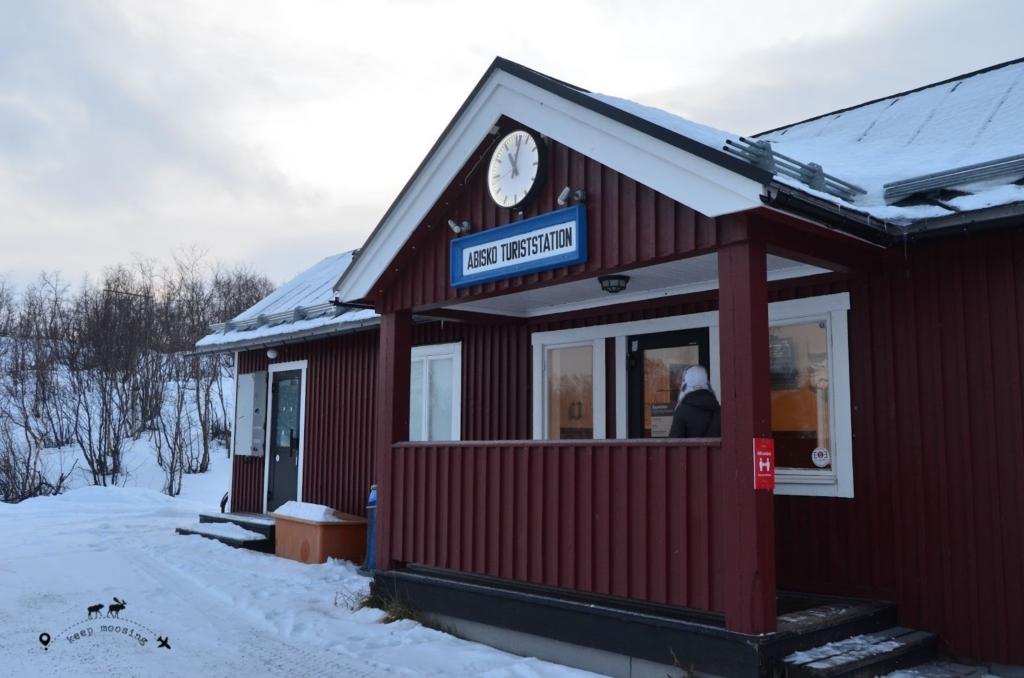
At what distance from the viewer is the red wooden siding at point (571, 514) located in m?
5.32

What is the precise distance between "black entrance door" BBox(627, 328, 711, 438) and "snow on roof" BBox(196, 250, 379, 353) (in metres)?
3.39

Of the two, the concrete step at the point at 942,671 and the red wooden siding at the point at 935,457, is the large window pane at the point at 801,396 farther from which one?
the concrete step at the point at 942,671

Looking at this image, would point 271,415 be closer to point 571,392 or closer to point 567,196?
point 571,392

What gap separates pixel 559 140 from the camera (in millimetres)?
6426

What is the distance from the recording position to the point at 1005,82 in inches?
298

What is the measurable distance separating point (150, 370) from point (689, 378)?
26486mm

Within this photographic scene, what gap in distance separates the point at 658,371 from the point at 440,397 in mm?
3311

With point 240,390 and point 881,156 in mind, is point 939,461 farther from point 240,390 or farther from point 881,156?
point 240,390

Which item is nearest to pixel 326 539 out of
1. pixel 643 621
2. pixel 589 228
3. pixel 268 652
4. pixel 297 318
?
pixel 297 318

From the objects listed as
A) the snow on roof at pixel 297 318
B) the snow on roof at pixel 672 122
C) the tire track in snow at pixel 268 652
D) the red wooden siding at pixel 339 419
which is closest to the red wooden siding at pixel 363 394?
the red wooden siding at pixel 339 419

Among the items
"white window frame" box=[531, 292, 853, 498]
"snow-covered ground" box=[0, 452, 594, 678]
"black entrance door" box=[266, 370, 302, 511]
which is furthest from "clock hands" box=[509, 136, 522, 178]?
"black entrance door" box=[266, 370, 302, 511]

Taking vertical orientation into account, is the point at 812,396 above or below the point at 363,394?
below

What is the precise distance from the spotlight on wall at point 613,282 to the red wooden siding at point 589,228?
85 centimetres

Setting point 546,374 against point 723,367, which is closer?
point 723,367
